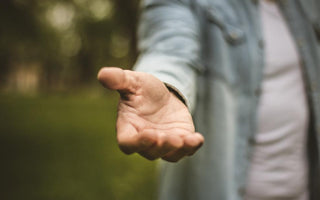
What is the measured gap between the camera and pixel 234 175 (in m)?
1.78

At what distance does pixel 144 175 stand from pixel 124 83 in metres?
4.70

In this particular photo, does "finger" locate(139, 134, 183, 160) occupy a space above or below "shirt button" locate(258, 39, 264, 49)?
below

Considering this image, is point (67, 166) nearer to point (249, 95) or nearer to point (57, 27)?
point (249, 95)

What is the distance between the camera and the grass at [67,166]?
14.8 feet

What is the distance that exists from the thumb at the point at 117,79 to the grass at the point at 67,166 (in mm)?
3615

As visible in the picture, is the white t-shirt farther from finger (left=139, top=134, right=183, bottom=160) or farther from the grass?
the grass

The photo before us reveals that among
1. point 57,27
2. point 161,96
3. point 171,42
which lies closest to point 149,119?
point 161,96

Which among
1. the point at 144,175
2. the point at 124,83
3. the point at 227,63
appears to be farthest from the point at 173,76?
the point at 144,175

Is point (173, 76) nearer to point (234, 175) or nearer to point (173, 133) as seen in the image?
point (173, 133)

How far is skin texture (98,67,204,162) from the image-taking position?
99 centimetres

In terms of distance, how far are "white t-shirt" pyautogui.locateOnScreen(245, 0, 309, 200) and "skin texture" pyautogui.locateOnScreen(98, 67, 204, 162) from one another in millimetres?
779

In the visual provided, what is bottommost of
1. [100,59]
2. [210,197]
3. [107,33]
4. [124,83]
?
[210,197]

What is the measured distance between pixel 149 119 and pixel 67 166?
497 centimetres

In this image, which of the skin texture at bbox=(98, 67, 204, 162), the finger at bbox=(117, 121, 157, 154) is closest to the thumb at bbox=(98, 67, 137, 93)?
the skin texture at bbox=(98, 67, 204, 162)
